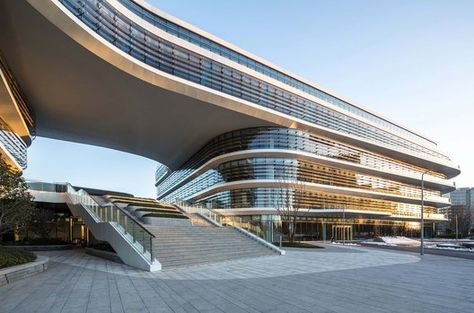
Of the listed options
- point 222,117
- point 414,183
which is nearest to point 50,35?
point 222,117

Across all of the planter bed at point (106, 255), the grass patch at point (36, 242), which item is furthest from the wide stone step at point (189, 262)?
the grass patch at point (36, 242)

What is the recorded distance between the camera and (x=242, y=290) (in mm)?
11039

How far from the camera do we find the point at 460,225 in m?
77.9

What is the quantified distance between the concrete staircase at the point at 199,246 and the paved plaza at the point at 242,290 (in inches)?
58.1

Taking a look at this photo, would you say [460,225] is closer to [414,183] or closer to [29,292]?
[414,183]

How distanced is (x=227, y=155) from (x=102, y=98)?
16765 millimetres

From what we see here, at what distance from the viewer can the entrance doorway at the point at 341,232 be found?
5122cm

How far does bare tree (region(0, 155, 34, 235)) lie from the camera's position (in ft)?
48.6

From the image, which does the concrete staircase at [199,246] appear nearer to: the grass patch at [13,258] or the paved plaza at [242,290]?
the paved plaza at [242,290]

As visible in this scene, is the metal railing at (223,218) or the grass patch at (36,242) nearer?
the grass patch at (36,242)

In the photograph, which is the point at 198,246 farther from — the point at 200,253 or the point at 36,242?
the point at 36,242

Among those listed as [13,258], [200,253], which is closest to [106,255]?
[200,253]

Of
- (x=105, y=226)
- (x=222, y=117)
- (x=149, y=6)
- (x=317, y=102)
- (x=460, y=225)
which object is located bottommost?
(x=460, y=225)

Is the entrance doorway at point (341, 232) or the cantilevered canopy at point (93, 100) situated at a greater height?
the cantilevered canopy at point (93, 100)
